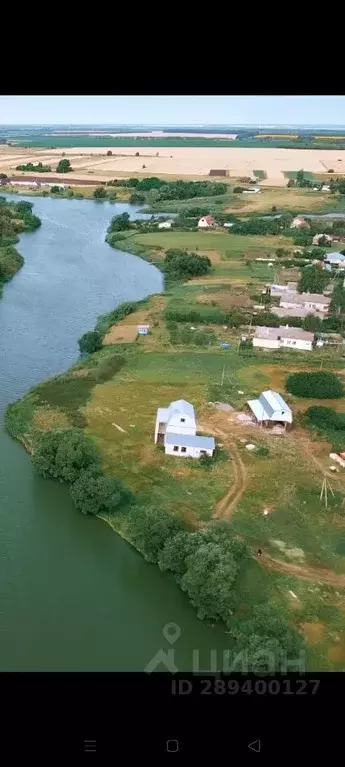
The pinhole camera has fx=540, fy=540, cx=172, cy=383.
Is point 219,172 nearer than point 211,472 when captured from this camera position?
No

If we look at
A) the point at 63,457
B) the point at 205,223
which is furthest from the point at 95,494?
the point at 205,223

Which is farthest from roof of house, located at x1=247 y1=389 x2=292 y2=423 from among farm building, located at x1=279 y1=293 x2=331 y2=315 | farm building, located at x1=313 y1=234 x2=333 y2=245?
farm building, located at x1=313 y1=234 x2=333 y2=245

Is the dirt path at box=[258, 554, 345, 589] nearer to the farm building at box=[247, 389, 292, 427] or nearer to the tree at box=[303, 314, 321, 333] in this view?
the farm building at box=[247, 389, 292, 427]

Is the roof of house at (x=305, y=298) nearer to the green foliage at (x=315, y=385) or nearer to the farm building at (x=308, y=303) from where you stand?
the farm building at (x=308, y=303)

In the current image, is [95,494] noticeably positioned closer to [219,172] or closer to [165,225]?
[165,225]

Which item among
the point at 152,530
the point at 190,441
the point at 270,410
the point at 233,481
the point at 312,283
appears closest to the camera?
the point at 152,530
